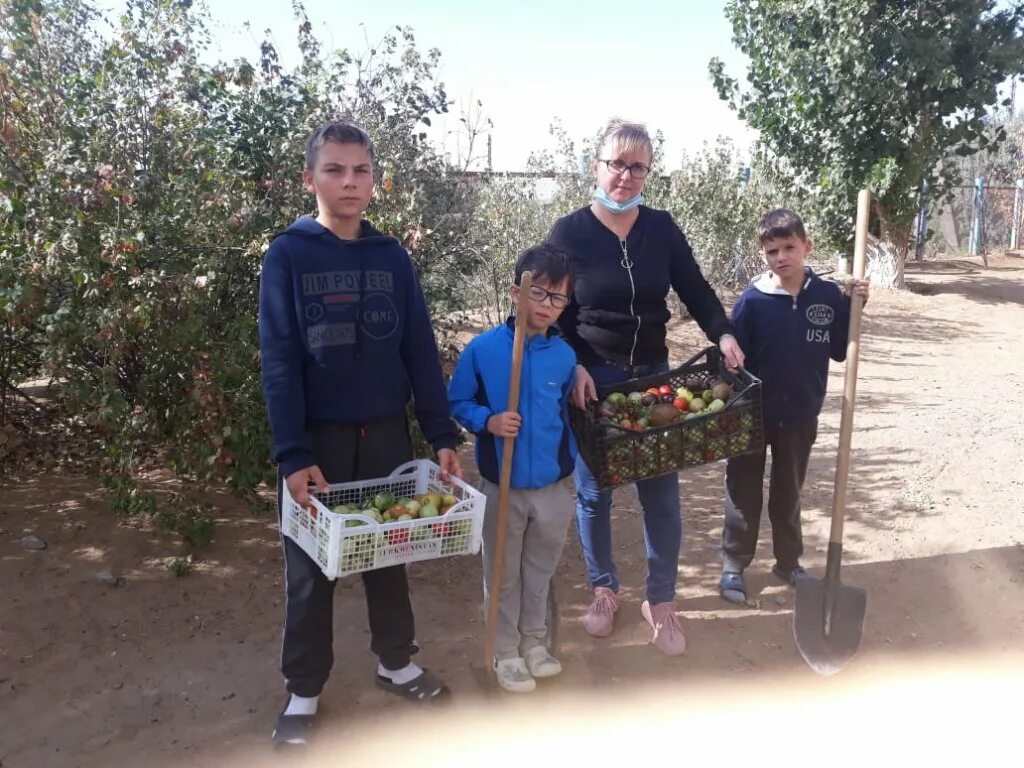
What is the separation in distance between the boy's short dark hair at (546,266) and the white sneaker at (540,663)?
55.5 inches

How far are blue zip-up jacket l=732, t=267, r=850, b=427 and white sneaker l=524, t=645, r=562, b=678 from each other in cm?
148

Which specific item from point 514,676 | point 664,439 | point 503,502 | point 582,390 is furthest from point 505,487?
point 514,676

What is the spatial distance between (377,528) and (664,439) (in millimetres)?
1175

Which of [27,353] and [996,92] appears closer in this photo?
[27,353]

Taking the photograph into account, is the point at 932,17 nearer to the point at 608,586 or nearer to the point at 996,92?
the point at 996,92

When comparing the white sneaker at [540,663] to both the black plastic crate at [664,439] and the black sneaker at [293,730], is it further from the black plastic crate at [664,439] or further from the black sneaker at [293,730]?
the black sneaker at [293,730]

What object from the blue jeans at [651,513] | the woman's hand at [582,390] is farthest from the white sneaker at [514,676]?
the woman's hand at [582,390]

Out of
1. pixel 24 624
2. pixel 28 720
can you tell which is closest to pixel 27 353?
pixel 24 624

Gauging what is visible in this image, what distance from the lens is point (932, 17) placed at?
12.5 m

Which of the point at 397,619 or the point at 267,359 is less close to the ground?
the point at 267,359

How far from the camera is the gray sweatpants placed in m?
3.18

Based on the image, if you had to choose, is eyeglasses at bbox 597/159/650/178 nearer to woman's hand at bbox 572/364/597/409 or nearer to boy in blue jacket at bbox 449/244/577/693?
boy in blue jacket at bbox 449/244/577/693

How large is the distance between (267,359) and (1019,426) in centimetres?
639

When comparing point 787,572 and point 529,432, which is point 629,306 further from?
Answer: point 787,572
